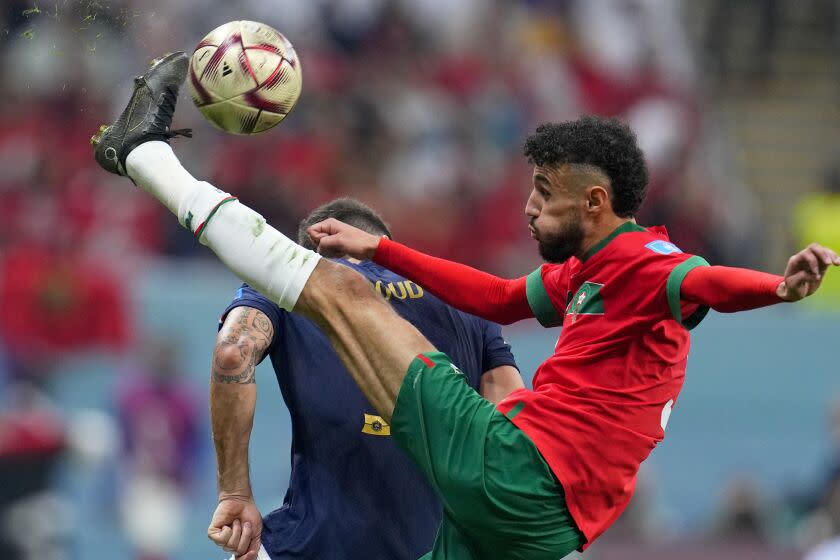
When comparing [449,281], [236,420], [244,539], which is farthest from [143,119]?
[244,539]

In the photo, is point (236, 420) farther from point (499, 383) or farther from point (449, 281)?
point (499, 383)

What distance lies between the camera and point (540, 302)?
464cm

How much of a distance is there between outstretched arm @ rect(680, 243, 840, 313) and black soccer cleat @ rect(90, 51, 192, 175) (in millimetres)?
1762

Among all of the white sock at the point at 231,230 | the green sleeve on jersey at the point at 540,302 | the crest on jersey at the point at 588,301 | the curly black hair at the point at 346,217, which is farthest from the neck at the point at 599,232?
the curly black hair at the point at 346,217

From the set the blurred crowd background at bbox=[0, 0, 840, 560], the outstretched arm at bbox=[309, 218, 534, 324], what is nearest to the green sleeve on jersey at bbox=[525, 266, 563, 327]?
the outstretched arm at bbox=[309, 218, 534, 324]

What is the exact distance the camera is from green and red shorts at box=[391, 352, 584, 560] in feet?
13.3

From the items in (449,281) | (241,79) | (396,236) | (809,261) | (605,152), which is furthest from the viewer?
(396,236)

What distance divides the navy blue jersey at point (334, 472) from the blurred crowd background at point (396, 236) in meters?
4.14

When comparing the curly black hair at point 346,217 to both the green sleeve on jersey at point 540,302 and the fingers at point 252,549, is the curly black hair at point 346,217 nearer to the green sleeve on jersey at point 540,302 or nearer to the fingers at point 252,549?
the green sleeve on jersey at point 540,302

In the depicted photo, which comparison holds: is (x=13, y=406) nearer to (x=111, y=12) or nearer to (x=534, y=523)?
(x=111, y=12)

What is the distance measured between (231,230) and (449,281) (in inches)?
34.1

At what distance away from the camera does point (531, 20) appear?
13.3 m

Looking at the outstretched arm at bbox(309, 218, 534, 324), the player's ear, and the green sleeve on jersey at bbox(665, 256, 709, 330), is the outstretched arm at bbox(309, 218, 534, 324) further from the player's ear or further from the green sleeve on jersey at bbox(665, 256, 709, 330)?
the green sleeve on jersey at bbox(665, 256, 709, 330)

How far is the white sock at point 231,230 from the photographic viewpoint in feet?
13.4
